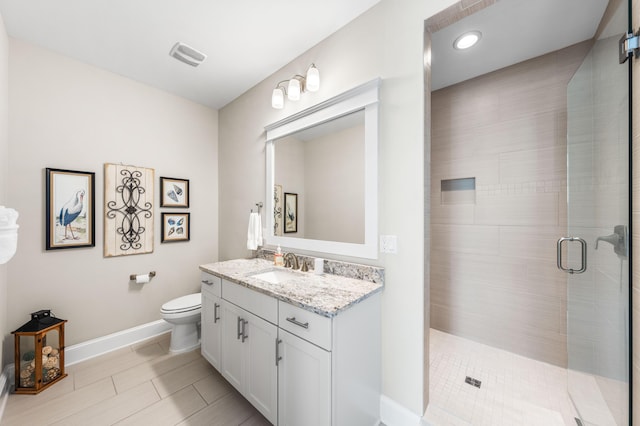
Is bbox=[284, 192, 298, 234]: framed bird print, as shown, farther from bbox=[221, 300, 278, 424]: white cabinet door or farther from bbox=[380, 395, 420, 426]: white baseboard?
bbox=[380, 395, 420, 426]: white baseboard

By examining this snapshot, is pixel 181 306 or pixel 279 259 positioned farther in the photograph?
pixel 181 306

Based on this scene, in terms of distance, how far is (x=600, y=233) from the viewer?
1.20m

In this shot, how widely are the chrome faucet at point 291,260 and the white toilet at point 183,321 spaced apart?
37.4 inches

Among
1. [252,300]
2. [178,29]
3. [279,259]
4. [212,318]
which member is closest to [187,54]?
[178,29]

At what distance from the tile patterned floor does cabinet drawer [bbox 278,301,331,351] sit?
736 mm

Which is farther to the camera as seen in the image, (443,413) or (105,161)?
(105,161)

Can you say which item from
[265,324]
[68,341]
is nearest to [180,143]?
[68,341]

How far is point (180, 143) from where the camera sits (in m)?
2.74

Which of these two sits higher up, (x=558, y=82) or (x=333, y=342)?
(x=558, y=82)

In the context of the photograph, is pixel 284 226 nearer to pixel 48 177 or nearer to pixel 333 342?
pixel 333 342

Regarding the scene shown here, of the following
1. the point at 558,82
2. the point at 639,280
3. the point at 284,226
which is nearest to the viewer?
the point at 639,280

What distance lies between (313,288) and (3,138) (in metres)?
2.44

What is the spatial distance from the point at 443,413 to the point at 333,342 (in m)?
0.92

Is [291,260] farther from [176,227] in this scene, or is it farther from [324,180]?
[176,227]
